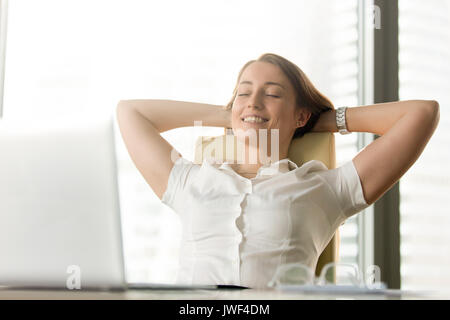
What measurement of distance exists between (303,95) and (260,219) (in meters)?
0.46

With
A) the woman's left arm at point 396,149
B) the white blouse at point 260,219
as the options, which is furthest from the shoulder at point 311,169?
the woman's left arm at point 396,149

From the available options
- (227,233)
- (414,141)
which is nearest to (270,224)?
(227,233)

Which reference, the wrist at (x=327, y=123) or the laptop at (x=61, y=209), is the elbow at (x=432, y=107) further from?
the laptop at (x=61, y=209)

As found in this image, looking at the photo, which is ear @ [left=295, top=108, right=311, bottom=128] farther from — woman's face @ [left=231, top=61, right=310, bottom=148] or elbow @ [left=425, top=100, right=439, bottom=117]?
elbow @ [left=425, top=100, right=439, bottom=117]

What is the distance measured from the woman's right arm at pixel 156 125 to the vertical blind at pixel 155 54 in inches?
15.2

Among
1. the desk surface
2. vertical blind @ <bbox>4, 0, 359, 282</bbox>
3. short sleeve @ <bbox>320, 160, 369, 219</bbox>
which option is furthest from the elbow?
the desk surface

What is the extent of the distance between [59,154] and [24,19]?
1692mm

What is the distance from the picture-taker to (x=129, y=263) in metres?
1.89

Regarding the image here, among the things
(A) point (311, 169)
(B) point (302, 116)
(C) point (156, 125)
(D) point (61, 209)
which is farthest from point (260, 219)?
(D) point (61, 209)

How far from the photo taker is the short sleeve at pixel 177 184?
1417mm

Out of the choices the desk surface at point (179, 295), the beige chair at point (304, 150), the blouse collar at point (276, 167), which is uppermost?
the beige chair at point (304, 150)

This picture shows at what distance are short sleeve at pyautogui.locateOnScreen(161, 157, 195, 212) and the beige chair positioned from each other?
90 mm

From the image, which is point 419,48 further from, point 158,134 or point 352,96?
point 158,134
